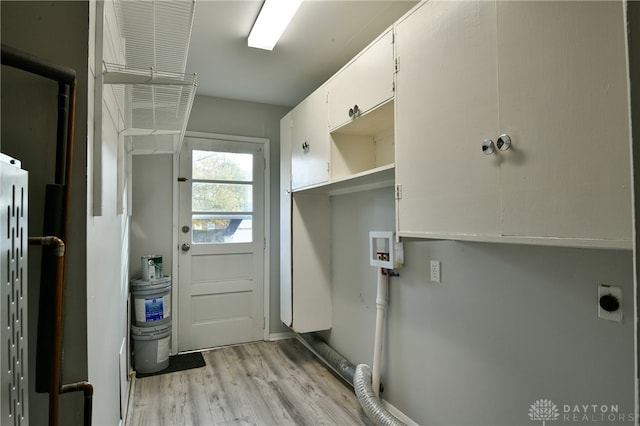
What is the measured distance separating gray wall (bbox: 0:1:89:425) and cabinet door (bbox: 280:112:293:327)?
223cm

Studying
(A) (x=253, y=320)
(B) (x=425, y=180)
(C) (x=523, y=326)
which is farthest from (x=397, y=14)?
(A) (x=253, y=320)

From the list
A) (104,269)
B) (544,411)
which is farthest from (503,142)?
(104,269)

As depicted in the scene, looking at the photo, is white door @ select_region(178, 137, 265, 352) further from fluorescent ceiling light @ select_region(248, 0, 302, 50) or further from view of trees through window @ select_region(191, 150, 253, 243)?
fluorescent ceiling light @ select_region(248, 0, 302, 50)

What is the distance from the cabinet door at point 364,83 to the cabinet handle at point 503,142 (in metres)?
0.74

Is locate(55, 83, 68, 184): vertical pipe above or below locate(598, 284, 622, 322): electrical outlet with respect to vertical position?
above

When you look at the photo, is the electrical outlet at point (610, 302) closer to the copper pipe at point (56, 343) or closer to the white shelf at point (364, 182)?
the white shelf at point (364, 182)

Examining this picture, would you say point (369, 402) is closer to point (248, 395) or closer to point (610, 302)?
point (248, 395)

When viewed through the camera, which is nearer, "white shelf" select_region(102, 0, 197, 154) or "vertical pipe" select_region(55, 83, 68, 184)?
"vertical pipe" select_region(55, 83, 68, 184)

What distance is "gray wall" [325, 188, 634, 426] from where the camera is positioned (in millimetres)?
1258

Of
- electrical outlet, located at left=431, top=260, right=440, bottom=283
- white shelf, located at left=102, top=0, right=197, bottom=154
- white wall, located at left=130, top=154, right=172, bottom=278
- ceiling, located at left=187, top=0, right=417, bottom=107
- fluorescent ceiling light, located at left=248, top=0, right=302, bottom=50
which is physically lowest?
electrical outlet, located at left=431, top=260, right=440, bottom=283

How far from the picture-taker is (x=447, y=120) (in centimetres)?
144

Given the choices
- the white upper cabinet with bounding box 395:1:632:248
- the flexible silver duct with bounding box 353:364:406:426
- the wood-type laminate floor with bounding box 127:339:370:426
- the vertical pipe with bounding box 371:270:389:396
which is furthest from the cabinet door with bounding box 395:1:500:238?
the wood-type laminate floor with bounding box 127:339:370:426

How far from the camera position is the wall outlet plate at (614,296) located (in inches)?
46.9

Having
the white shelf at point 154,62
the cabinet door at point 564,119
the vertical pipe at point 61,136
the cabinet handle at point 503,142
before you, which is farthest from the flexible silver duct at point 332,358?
the vertical pipe at point 61,136
